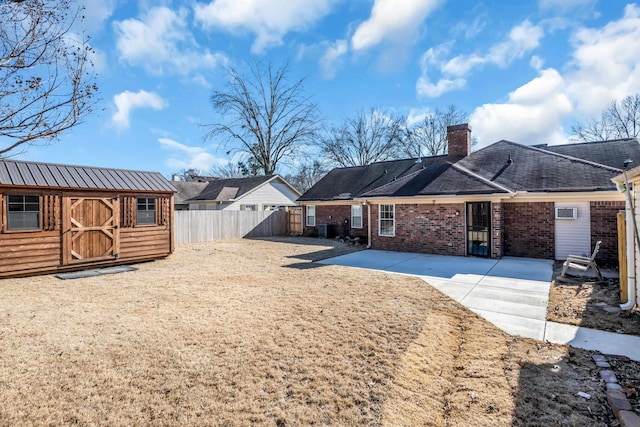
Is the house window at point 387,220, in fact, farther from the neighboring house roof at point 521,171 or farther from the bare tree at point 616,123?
the bare tree at point 616,123

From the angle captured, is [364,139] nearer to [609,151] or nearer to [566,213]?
[609,151]

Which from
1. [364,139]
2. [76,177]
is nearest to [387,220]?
[76,177]

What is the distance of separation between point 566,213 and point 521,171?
2.54 m

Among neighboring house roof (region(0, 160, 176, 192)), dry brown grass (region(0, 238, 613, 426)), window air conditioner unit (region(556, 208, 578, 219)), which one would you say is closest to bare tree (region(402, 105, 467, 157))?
window air conditioner unit (region(556, 208, 578, 219))

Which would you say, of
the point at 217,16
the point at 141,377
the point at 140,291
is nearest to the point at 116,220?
the point at 140,291

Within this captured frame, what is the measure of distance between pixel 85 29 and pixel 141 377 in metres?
4.53

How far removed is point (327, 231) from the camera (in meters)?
18.6

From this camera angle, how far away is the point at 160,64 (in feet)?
36.4

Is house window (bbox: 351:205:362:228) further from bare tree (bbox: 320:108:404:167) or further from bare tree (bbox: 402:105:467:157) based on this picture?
bare tree (bbox: 402:105:467:157)

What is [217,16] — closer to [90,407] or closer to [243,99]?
[90,407]

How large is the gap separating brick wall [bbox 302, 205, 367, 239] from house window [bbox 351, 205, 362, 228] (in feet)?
0.76

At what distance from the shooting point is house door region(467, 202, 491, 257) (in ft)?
37.3

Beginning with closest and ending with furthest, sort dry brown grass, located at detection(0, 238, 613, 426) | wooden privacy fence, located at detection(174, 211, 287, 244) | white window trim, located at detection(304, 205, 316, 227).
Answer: dry brown grass, located at detection(0, 238, 613, 426), wooden privacy fence, located at detection(174, 211, 287, 244), white window trim, located at detection(304, 205, 316, 227)

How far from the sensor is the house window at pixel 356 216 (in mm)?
17625
